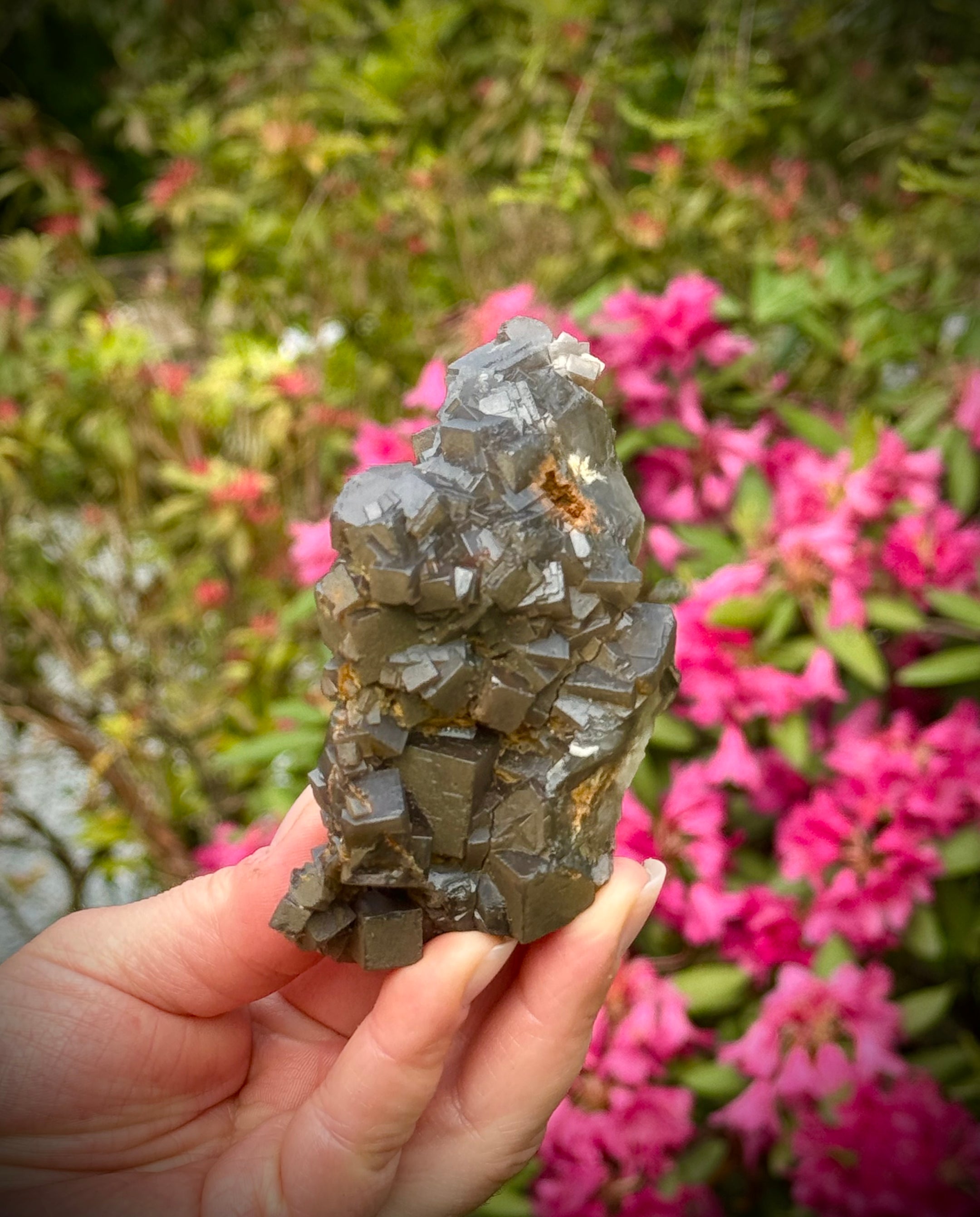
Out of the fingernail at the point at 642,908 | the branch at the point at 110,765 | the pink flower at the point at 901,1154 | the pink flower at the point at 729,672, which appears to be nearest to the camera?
the fingernail at the point at 642,908

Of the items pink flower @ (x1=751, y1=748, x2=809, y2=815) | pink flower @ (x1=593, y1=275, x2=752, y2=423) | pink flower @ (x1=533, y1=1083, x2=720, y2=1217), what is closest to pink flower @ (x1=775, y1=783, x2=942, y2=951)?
Result: pink flower @ (x1=751, y1=748, x2=809, y2=815)

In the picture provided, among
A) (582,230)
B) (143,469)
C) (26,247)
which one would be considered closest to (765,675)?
(582,230)

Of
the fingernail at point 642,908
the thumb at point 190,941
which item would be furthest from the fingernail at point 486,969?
the thumb at point 190,941

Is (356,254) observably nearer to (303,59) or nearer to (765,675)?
(303,59)

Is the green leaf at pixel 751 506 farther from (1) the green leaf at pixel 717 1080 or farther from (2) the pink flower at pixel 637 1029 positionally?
(1) the green leaf at pixel 717 1080

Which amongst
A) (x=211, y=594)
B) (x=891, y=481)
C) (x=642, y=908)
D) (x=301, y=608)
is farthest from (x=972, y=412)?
(x=211, y=594)

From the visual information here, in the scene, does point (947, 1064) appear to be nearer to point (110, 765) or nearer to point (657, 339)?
point (657, 339)
